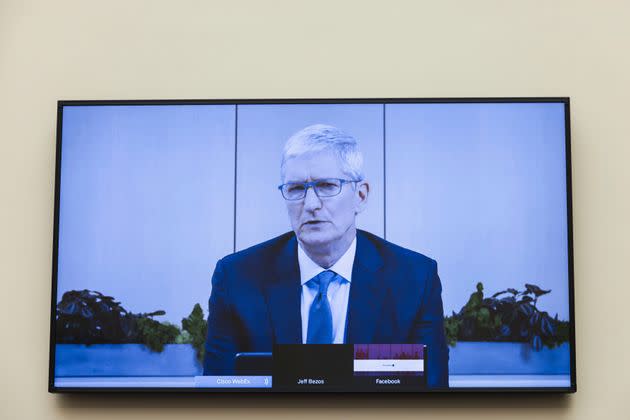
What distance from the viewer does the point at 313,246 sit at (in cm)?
260

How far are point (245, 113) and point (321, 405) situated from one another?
1008 millimetres

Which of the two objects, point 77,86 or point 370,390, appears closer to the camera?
point 370,390

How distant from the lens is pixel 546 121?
2611 millimetres

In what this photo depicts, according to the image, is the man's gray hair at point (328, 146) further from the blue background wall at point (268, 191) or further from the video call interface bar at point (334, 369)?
the video call interface bar at point (334, 369)

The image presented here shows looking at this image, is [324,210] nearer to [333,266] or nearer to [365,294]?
[333,266]

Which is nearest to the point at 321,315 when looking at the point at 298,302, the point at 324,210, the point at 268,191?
the point at 298,302

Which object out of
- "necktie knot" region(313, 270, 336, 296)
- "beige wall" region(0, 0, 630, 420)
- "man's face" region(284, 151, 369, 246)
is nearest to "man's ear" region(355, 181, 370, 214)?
"man's face" region(284, 151, 369, 246)

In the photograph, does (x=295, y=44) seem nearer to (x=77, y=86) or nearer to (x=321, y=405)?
(x=77, y=86)

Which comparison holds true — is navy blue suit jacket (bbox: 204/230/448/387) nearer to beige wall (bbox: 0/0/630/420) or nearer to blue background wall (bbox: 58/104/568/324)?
blue background wall (bbox: 58/104/568/324)

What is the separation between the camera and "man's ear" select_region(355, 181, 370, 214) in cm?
261

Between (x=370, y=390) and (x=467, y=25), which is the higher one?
(x=467, y=25)

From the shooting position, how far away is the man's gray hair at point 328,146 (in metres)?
2.62

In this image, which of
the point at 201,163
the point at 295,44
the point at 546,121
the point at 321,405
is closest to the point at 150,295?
the point at 201,163

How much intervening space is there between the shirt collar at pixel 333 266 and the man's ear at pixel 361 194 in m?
0.10
